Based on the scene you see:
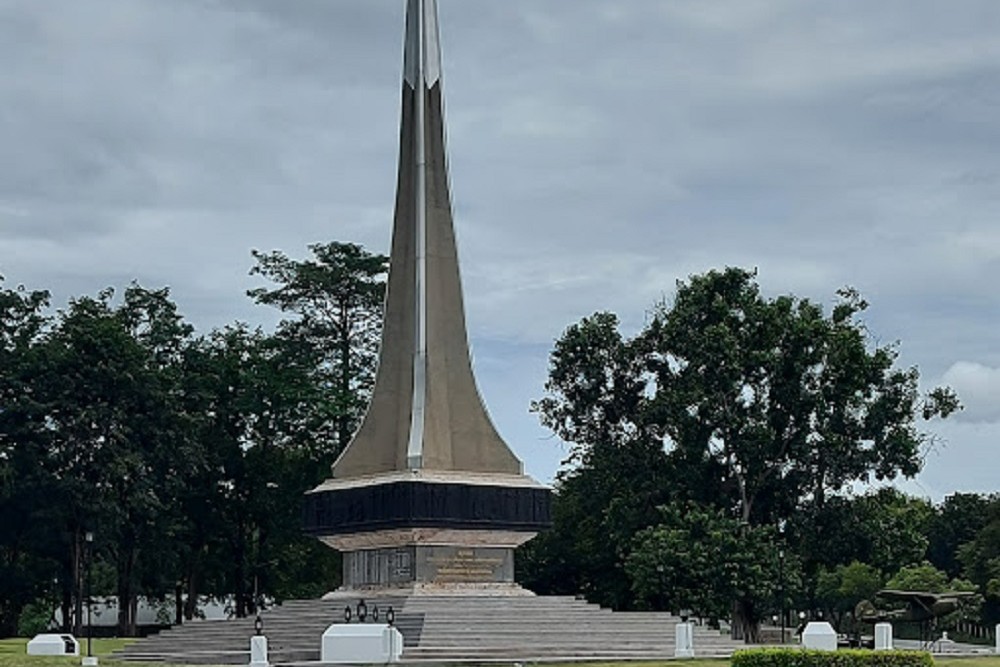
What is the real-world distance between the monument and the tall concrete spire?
0.03m

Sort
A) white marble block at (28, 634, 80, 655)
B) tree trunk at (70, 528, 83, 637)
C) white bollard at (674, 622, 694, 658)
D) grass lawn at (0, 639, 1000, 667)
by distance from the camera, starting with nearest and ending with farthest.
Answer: grass lawn at (0, 639, 1000, 667)
white bollard at (674, 622, 694, 658)
white marble block at (28, 634, 80, 655)
tree trunk at (70, 528, 83, 637)

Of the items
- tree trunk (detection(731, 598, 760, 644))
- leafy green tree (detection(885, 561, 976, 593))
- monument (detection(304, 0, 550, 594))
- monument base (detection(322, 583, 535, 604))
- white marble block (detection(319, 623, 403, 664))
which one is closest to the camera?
white marble block (detection(319, 623, 403, 664))

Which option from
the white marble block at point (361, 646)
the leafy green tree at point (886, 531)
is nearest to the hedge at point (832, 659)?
the white marble block at point (361, 646)

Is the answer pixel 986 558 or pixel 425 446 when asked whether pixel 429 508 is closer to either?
pixel 425 446

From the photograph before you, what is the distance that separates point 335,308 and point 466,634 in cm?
2481

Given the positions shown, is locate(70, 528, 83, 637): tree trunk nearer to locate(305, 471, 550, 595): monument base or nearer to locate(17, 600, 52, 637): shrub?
locate(17, 600, 52, 637): shrub

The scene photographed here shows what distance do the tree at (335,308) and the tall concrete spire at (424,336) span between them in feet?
47.9

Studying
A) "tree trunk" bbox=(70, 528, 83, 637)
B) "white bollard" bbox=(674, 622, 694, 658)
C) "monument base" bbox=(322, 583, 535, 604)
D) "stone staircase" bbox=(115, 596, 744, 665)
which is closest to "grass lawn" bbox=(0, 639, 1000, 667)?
"white bollard" bbox=(674, 622, 694, 658)

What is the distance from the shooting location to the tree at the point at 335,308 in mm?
55250

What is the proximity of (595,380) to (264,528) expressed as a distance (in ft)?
41.9

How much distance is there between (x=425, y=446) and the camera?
3838 centimetres

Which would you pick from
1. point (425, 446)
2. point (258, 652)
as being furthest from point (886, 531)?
point (258, 652)

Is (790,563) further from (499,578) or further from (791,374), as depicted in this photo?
(499,578)

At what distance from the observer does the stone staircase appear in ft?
105
